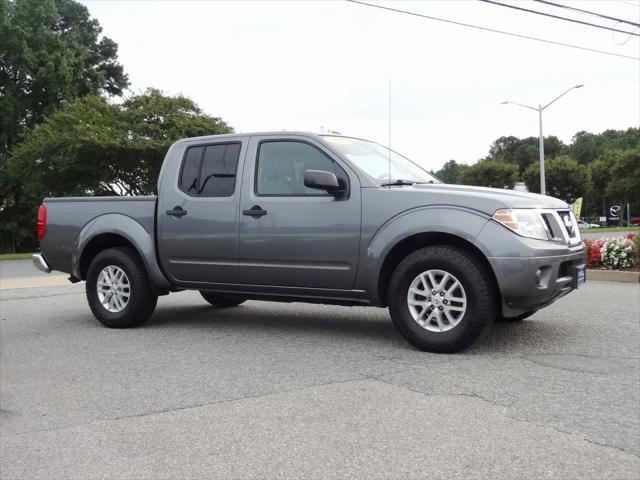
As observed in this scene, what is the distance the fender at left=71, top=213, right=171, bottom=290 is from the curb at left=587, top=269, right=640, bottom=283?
7511mm

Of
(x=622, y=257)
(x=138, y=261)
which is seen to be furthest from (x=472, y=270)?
(x=622, y=257)

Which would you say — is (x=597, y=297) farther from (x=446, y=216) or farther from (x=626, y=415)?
(x=626, y=415)

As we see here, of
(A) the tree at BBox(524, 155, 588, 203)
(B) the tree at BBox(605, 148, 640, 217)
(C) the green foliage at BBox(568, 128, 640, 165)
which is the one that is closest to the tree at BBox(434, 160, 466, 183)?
(A) the tree at BBox(524, 155, 588, 203)

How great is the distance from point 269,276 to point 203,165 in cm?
145

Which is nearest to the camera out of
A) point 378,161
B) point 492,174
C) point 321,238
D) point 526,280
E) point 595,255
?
point 526,280

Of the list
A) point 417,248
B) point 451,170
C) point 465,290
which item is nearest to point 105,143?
point 417,248

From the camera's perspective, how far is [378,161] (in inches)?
239

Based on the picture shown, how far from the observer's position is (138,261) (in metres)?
6.75

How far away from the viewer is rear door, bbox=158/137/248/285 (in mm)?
6133

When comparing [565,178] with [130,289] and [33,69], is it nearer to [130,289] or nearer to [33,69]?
[33,69]

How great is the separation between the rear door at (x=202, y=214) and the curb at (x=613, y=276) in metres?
7.16

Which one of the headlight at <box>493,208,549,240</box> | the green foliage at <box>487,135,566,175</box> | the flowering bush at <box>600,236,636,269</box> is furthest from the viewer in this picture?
the green foliage at <box>487,135,566,175</box>

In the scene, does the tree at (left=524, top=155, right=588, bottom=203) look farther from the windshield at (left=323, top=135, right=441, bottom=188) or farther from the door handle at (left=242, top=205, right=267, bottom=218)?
the door handle at (left=242, top=205, right=267, bottom=218)

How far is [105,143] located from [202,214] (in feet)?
89.1
